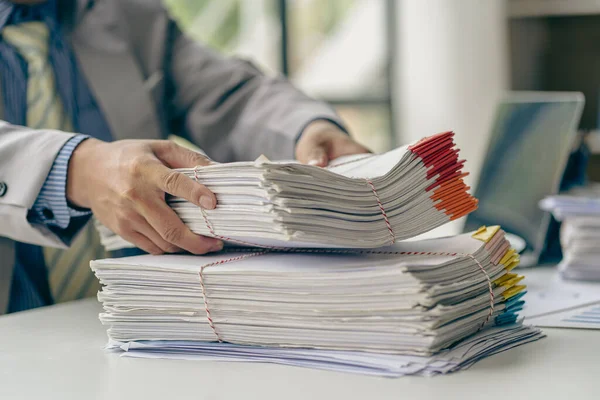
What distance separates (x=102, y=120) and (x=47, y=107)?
0.32ft

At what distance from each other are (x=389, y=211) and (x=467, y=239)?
4.9 inches

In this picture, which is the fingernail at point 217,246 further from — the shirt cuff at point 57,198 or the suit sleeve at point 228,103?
the suit sleeve at point 228,103

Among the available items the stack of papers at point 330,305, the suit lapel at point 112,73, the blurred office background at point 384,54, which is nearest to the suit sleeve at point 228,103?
the suit lapel at point 112,73

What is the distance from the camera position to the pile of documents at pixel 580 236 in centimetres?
114

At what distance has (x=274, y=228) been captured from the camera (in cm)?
70

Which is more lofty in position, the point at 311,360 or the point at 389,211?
the point at 389,211

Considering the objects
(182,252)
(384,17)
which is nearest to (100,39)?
(182,252)

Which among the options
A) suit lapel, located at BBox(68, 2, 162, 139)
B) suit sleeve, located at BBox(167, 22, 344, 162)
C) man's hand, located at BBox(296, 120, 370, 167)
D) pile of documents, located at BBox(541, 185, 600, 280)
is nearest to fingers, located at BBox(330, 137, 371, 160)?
man's hand, located at BBox(296, 120, 370, 167)

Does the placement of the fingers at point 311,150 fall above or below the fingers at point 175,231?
below

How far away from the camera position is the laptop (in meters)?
1.37

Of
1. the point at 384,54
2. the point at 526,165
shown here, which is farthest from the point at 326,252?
the point at 384,54

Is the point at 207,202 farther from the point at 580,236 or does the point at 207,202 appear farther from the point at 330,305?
the point at 580,236

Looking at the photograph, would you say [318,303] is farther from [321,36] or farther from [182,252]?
[321,36]

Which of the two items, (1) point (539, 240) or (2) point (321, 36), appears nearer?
(1) point (539, 240)
